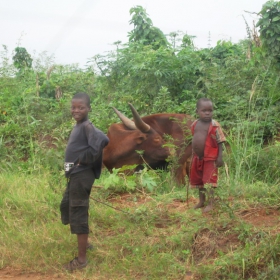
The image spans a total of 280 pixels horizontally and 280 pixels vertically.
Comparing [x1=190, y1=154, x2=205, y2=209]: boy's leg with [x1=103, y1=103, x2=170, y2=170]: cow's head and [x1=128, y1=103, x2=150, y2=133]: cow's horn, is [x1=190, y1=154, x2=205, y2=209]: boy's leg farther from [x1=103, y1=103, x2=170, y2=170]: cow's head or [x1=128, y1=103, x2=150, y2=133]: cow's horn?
[x1=128, y1=103, x2=150, y2=133]: cow's horn

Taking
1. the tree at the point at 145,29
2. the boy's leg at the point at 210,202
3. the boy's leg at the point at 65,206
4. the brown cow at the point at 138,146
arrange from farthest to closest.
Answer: the tree at the point at 145,29 < the brown cow at the point at 138,146 < the boy's leg at the point at 210,202 < the boy's leg at the point at 65,206

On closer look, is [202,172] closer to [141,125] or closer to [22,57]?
[141,125]

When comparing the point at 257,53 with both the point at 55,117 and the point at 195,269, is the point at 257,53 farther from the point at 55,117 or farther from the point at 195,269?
the point at 195,269

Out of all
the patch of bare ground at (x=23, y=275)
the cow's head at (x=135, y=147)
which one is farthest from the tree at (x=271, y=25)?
the patch of bare ground at (x=23, y=275)

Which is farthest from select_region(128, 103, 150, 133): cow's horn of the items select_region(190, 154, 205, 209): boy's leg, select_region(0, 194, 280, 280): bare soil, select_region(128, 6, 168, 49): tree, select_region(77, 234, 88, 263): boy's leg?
select_region(128, 6, 168, 49): tree

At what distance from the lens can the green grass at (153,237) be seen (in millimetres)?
4222

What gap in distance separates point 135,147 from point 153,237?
9.30 ft

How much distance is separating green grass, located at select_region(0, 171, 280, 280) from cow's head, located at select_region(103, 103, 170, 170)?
133cm

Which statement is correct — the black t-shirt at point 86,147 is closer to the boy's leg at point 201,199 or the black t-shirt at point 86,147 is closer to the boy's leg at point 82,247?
the boy's leg at point 82,247

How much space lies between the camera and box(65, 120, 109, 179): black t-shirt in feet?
14.9

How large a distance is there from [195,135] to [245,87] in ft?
12.4

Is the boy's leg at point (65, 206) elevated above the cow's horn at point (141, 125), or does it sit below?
below

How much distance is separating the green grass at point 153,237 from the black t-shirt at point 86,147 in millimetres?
787

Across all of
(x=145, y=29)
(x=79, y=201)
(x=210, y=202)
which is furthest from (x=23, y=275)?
(x=145, y=29)
